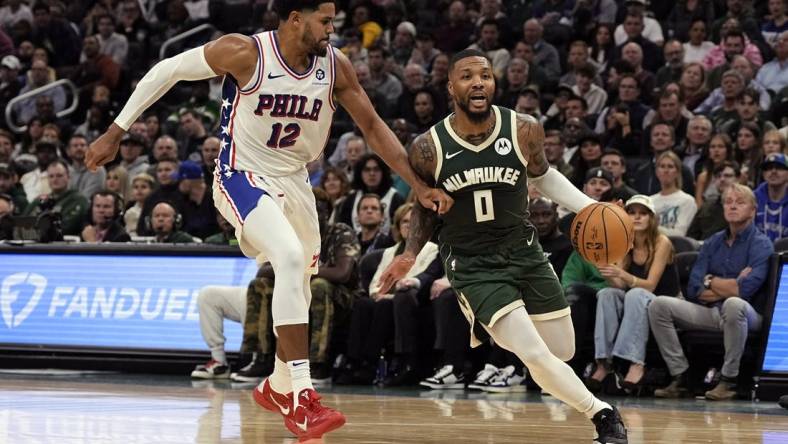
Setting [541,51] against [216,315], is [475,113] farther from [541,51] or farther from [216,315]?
[541,51]

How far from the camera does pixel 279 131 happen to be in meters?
6.76

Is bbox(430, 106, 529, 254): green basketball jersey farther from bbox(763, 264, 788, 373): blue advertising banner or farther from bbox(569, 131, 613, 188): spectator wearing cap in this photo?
bbox(569, 131, 613, 188): spectator wearing cap

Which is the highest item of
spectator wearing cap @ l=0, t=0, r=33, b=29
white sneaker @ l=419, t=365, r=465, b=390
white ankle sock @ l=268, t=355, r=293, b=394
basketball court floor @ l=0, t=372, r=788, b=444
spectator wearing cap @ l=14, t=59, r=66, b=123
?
spectator wearing cap @ l=0, t=0, r=33, b=29

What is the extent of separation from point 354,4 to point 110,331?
8032 mm

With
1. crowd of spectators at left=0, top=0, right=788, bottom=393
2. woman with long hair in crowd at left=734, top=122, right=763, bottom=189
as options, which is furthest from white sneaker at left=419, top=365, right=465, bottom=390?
woman with long hair in crowd at left=734, top=122, right=763, bottom=189

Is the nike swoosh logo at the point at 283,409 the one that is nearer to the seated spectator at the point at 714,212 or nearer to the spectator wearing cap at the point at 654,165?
the seated spectator at the point at 714,212

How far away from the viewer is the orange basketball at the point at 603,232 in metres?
6.57

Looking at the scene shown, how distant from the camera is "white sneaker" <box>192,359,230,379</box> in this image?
11.2m

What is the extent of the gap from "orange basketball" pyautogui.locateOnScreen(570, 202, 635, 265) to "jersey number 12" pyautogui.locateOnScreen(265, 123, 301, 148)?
1.49 metres

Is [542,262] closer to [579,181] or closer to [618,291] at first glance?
[618,291]

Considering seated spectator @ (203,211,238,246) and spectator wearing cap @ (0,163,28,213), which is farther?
spectator wearing cap @ (0,163,28,213)

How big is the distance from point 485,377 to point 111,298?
3.54m

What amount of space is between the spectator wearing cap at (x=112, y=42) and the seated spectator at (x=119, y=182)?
4976 mm

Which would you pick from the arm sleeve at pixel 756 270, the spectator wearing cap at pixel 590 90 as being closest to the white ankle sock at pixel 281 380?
the arm sleeve at pixel 756 270
